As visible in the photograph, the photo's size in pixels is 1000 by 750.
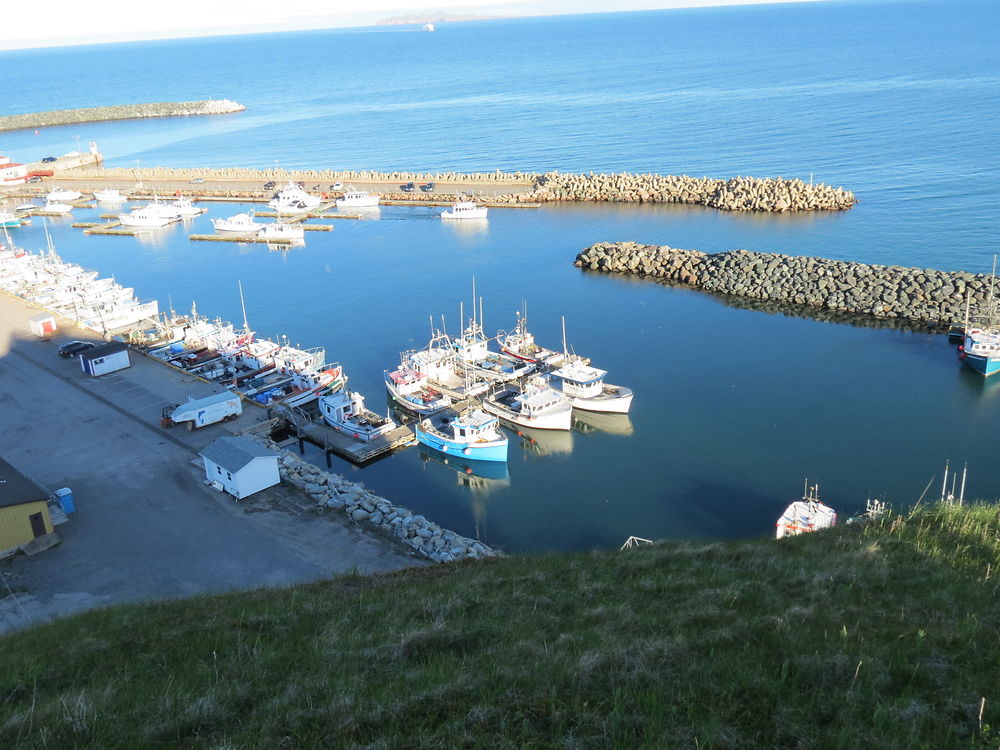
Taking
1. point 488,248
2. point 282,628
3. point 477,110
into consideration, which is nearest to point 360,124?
point 477,110

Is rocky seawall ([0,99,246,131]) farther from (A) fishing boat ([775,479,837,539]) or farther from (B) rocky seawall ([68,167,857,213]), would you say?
(A) fishing boat ([775,479,837,539])

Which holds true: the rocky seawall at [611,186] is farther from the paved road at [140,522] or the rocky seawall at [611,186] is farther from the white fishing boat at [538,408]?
the paved road at [140,522]

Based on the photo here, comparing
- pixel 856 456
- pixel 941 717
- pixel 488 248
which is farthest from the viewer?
pixel 488 248

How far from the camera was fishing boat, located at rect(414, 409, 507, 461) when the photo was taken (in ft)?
97.1

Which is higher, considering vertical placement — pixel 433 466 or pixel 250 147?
pixel 250 147

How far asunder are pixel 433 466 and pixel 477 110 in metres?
110

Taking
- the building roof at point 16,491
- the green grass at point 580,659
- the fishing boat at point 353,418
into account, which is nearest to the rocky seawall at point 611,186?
the fishing boat at point 353,418

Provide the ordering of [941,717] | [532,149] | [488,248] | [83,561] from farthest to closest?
[532,149]
[488,248]
[83,561]
[941,717]

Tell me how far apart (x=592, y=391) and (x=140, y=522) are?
18.6 m

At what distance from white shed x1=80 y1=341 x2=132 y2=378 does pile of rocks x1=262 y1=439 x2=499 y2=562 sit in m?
13.2

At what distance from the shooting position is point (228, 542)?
72.7 feet

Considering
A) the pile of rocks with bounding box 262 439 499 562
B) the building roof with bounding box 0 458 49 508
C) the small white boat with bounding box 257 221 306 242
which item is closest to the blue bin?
the building roof with bounding box 0 458 49 508

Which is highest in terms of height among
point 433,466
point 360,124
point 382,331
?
point 360,124

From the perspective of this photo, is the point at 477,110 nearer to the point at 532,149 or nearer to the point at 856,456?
the point at 532,149
